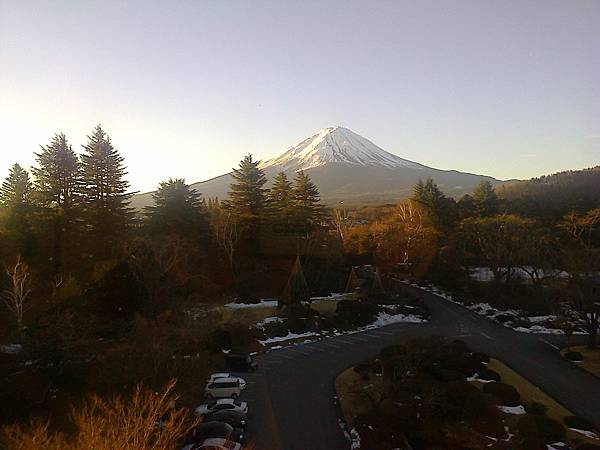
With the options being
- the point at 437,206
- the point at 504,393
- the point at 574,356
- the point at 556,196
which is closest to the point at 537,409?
the point at 504,393

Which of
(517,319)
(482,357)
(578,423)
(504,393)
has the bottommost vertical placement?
(517,319)

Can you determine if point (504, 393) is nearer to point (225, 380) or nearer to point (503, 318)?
point (225, 380)

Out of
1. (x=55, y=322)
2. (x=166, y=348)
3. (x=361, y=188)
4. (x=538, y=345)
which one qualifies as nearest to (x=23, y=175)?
(x=55, y=322)

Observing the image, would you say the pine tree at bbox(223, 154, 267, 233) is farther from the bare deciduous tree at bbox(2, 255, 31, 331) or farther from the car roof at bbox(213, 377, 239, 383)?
the car roof at bbox(213, 377, 239, 383)

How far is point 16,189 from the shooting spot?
19500mm

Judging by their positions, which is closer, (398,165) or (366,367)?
(366,367)

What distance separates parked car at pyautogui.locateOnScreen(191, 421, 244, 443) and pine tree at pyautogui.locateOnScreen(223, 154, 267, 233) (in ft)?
53.0

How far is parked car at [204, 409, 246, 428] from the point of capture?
963 cm

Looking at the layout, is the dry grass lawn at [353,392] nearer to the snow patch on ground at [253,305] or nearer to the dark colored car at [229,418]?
the dark colored car at [229,418]

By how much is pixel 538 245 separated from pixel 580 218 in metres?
9.62

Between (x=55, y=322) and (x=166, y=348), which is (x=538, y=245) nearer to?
(x=166, y=348)

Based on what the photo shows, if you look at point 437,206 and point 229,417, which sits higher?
point 437,206

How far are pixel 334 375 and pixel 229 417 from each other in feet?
14.4

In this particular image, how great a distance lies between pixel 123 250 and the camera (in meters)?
17.1
